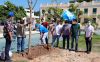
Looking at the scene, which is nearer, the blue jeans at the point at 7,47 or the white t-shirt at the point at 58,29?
the blue jeans at the point at 7,47

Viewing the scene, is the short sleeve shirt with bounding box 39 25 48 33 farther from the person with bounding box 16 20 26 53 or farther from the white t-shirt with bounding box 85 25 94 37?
the white t-shirt with bounding box 85 25 94 37

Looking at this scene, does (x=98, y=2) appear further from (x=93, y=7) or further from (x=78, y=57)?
(x=78, y=57)

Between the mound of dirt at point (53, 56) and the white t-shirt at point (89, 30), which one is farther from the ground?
the white t-shirt at point (89, 30)

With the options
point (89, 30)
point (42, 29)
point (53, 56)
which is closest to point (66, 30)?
point (42, 29)

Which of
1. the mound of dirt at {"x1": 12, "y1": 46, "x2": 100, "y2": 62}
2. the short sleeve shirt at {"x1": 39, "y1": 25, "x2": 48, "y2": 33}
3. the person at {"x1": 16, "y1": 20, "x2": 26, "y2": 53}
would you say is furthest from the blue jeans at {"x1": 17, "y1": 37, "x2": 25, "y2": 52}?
the short sleeve shirt at {"x1": 39, "y1": 25, "x2": 48, "y2": 33}

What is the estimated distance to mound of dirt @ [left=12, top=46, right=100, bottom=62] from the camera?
39.9 ft

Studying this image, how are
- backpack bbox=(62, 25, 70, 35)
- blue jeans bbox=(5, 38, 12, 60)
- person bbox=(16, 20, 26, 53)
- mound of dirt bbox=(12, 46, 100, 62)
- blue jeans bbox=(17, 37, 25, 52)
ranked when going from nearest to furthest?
1. blue jeans bbox=(5, 38, 12, 60)
2. mound of dirt bbox=(12, 46, 100, 62)
3. person bbox=(16, 20, 26, 53)
4. blue jeans bbox=(17, 37, 25, 52)
5. backpack bbox=(62, 25, 70, 35)

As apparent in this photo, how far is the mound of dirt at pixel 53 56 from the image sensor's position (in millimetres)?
12154

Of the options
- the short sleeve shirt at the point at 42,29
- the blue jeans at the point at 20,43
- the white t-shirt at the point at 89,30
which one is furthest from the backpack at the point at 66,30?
the blue jeans at the point at 20,43

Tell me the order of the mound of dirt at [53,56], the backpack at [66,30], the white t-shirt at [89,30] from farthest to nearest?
the backpack at [66,30], the white t-shirt at [89,30], the mound of dirt at [53,56]

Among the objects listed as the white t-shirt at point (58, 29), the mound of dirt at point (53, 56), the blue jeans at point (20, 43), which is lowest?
the mound of dirt at point (53, 56)

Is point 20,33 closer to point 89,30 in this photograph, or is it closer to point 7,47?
point 7,47

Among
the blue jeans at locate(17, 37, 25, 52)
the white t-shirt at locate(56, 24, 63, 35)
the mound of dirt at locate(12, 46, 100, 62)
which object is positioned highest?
the white t-shirt at locate(56, 24, 63, 35)

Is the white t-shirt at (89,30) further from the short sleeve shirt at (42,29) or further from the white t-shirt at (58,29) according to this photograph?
the white t-shirt at (58,29)
